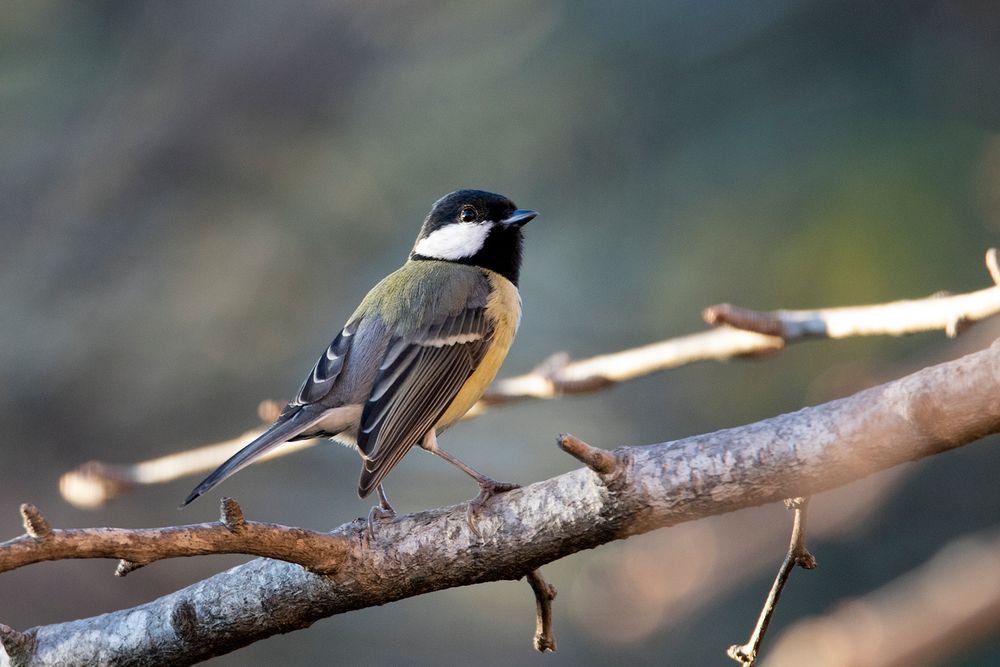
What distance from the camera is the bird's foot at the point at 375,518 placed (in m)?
2.57

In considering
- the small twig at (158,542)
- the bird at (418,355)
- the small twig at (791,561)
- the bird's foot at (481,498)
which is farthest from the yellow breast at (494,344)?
the small twig at (791,561)

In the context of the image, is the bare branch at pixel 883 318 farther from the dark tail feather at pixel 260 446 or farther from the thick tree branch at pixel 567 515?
the dark tail feather at pixel 260 446

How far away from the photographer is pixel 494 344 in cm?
379

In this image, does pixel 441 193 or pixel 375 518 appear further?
pixel 441 193

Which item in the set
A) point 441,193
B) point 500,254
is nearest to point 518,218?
point 500,254

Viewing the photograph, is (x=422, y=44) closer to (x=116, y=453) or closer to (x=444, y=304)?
(x=116, y=453)

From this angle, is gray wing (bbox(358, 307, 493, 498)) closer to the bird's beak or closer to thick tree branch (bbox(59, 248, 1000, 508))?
thick tree branch (bbox(59, 248, 1000, 508))

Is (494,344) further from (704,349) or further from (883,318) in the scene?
(883,318)

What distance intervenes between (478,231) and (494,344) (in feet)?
2.30

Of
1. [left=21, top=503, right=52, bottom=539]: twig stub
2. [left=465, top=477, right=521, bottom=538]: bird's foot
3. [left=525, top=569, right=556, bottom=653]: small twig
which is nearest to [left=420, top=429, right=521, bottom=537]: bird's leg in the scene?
[left=465, top=477, right=521, bottom=538]: bird's foot

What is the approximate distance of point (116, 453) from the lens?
689cm

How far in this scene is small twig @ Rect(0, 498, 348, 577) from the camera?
1942 mm

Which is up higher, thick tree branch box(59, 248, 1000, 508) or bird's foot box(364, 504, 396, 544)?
thick tree branch box(59, 248, 1000, 508)

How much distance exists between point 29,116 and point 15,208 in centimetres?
107
